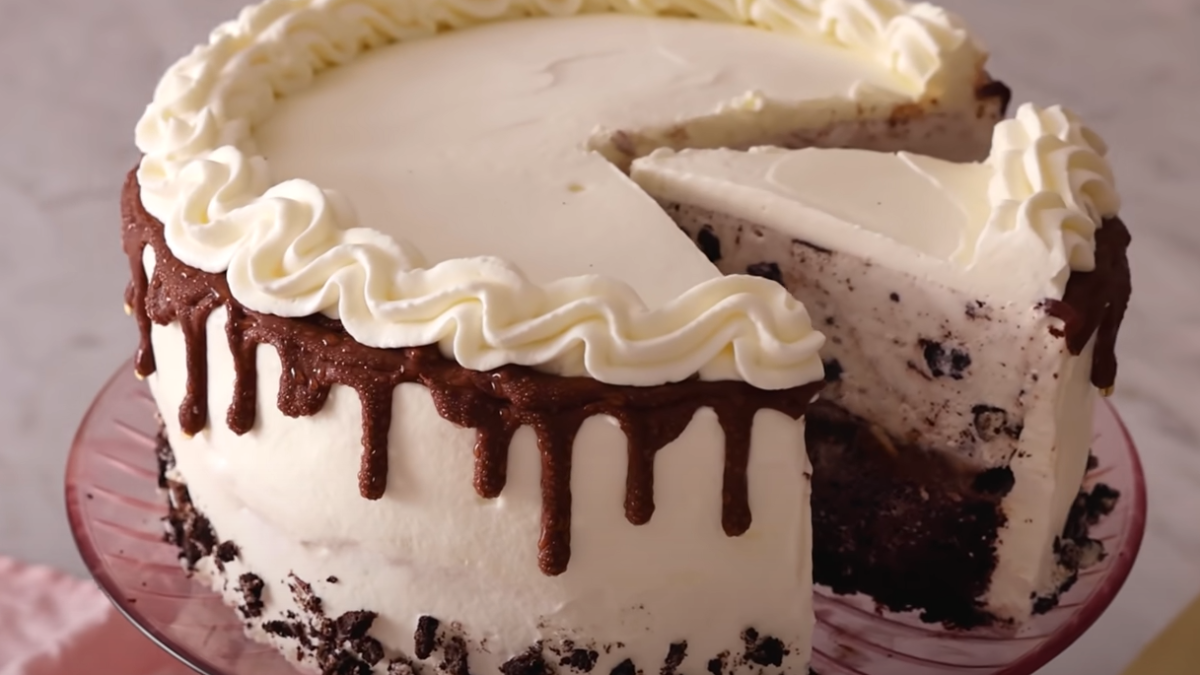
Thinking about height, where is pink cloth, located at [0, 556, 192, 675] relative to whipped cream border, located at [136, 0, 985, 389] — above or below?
below

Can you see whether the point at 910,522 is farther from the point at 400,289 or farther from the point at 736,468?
the point at 400,289

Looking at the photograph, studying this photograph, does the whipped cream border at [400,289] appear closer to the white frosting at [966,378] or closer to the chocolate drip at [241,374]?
the chocolate drip at [241,374]

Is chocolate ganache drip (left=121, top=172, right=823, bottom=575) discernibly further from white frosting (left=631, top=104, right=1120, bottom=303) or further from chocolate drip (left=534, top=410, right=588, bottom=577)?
white frosting (left=631, top=104, right=1120, bottom=303)

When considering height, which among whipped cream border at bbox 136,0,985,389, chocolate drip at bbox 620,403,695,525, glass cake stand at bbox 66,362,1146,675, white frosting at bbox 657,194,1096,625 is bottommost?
glass cake stand at bbox 66,362,1146,675

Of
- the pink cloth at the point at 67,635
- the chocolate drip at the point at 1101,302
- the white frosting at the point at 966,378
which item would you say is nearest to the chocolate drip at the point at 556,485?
the white frosting at the point at 966,378

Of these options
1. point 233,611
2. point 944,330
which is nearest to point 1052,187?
point 944,330

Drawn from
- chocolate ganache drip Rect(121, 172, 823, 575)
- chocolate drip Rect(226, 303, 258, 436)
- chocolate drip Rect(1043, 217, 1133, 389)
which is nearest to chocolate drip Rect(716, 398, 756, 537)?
chocolate ganache drip Rect(121, 172, 823, 575)

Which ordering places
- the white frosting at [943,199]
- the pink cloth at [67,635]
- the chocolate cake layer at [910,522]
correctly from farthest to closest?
the pink cloth at [67,635] → the chocolate cake layer at [910,522] → the white frosting at [943,199]
